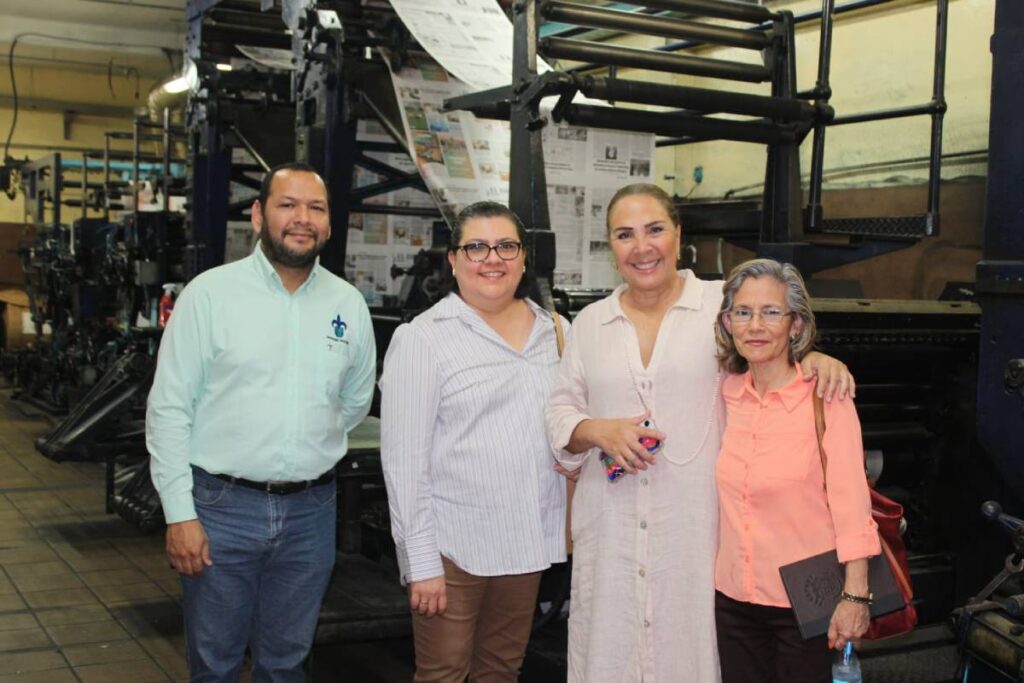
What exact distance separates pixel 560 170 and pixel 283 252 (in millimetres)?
1523

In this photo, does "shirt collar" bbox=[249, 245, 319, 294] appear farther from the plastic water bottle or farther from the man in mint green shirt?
the plastic water bottle

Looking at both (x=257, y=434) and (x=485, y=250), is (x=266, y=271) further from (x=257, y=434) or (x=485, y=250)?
(x=485, y=250)

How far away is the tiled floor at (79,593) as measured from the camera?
154 inches

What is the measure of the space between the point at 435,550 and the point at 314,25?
110 inches

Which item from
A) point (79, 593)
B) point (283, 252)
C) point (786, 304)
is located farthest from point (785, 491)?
point (79, 593)

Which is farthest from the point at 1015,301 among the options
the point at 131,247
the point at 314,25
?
the point at 131,247

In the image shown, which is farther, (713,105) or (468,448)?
(713,105)

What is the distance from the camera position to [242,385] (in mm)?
2490

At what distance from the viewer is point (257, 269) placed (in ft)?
8.43

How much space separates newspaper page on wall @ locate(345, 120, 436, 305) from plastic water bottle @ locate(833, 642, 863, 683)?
11.6 feet

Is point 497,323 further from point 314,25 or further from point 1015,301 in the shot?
point 314,25

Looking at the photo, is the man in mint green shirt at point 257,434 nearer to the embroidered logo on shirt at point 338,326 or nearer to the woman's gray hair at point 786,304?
the embroidered logo on shirt at point 338,326

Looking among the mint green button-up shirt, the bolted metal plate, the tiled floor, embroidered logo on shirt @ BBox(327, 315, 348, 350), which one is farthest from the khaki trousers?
the bolted metal plate

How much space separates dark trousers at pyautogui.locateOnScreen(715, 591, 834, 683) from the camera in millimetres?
2102
